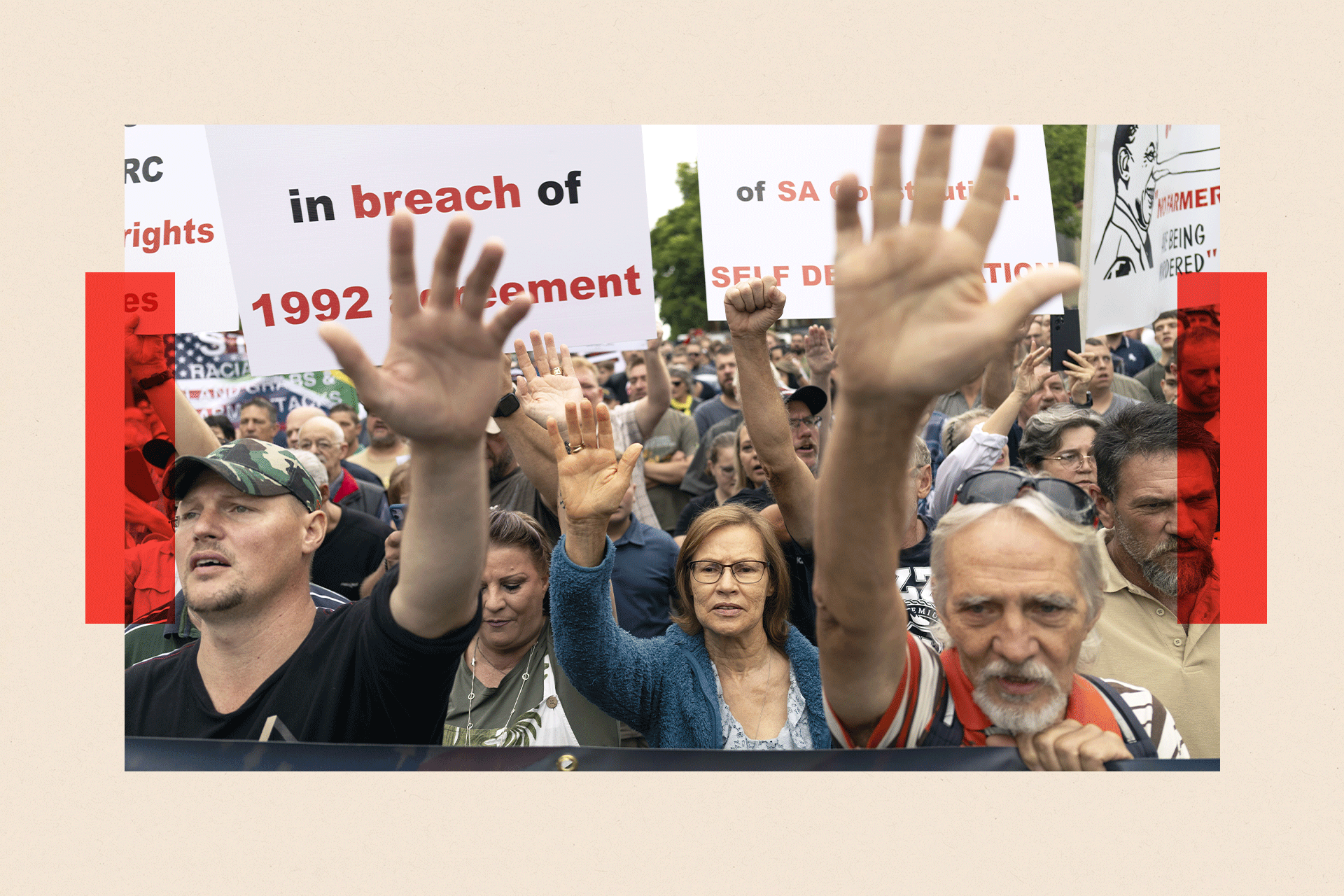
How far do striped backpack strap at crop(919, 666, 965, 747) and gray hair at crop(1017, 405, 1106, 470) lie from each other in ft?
7.19

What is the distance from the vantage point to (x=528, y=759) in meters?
2.31

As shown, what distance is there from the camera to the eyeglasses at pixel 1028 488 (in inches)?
96.3

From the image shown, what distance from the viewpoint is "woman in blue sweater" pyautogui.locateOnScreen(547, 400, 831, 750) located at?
8.73 ft

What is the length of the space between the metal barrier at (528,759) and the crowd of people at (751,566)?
0.05 meters

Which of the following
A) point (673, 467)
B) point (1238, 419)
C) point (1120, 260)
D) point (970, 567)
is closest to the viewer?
point (970, 567)

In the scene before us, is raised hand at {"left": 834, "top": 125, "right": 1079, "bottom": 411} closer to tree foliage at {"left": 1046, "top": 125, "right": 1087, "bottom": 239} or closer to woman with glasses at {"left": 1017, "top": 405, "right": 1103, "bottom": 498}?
woman with glasses at {"left": 1017, "top": 405, "right": 1103, "bottom": 498}

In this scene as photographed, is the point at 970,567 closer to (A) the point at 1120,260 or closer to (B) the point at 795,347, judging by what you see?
(A) the point at 1120,260

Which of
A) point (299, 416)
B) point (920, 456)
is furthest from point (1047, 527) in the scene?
point (299, 416)

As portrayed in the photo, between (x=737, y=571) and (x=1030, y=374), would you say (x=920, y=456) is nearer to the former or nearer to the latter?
(x=1030, y=374)

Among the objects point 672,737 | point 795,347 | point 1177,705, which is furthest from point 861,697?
point 795,347

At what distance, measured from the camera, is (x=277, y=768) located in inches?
90.0

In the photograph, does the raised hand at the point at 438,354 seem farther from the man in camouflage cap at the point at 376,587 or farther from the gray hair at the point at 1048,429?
the gray hair at the point at 1048,429

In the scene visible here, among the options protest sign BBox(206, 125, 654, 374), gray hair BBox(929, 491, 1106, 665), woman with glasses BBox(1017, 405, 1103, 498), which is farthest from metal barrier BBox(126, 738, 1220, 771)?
protest sign BBox(206, 125, 654, 374)

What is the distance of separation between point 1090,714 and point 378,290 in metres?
3.25
